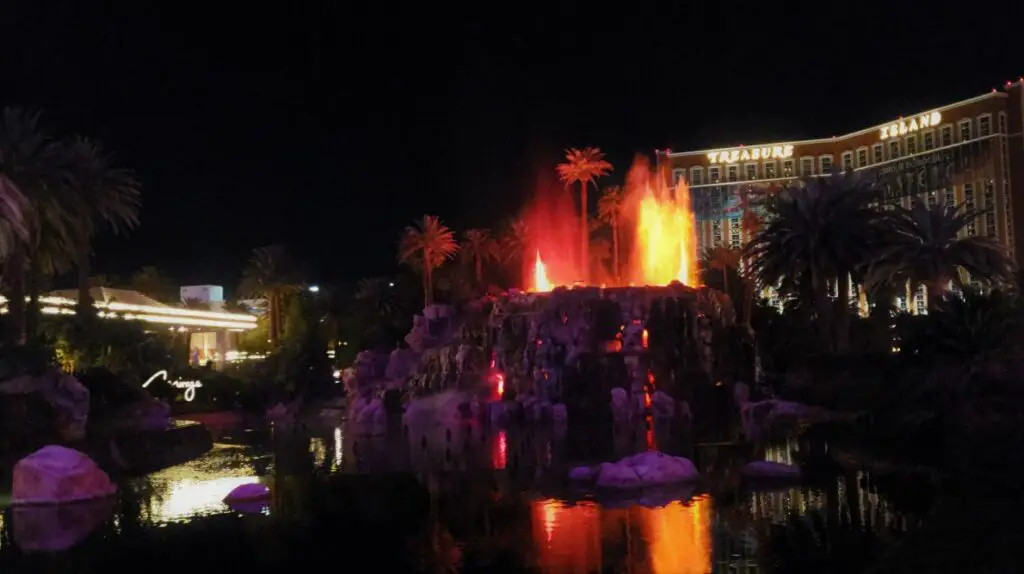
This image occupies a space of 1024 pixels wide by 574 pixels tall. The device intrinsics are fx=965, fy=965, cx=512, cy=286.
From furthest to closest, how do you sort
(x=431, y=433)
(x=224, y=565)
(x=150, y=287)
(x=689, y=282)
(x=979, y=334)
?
(x=150, y=287) → (x=689, y=282) → (x=431, y=433) → (x=979, y=334) → (x=224, y=565)

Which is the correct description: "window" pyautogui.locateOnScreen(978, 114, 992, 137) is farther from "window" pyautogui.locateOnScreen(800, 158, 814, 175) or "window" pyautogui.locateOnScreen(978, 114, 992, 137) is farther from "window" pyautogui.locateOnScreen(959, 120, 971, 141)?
"window" pyautogui.locateOnScreen(800, 158, 814, 175)

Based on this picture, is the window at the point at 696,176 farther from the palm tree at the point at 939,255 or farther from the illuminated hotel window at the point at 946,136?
the palm tree at the point at 939,255

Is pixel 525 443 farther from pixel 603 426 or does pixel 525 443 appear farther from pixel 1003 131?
pixel 1003 131

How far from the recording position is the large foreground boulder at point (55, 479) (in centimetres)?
2231

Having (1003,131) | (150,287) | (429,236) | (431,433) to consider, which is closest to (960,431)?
(431,433)

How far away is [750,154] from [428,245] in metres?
47.8

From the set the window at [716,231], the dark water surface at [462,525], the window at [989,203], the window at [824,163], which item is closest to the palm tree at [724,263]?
the window at [989,203]

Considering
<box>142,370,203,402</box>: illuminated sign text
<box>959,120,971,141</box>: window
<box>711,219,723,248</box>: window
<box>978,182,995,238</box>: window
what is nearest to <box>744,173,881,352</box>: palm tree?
<box>142,370,203,402</box>: illuminated sign text

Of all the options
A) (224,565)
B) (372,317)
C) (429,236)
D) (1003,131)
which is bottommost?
(224,565)

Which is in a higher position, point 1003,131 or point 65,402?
point 1003,131

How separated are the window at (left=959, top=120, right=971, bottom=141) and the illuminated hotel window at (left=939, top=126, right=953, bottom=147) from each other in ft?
4.23

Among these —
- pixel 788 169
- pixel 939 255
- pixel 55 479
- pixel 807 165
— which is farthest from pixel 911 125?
pixel 55 479

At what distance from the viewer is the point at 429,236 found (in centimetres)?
7106

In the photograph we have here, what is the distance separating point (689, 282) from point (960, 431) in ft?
115
